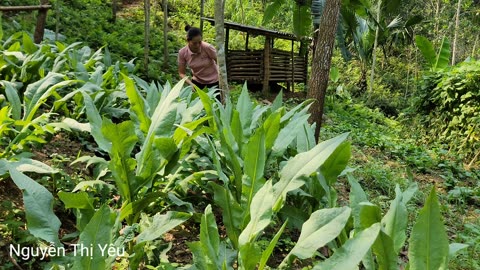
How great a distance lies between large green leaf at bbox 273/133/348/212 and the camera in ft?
6.56

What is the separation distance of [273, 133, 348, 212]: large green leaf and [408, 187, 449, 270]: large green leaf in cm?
54

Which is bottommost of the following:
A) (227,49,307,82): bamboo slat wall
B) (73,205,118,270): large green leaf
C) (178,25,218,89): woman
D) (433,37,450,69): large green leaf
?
(227,49,307,82): bamboo slat wall

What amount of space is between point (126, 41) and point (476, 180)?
10430 mm

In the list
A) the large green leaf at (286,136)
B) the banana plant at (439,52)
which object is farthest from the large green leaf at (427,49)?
A: the large green leaf at (286,136)

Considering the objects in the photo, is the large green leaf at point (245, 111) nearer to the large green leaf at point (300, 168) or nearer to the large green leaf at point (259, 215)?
the large green leaf at point (300, 168)

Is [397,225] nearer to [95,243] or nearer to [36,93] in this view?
[95,243]

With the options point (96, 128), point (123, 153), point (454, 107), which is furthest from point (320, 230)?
point (454, 107)

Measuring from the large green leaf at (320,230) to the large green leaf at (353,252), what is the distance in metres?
0.11

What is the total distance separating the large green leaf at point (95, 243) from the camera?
1.53 meters

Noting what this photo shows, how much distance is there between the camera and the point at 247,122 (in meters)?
3.12

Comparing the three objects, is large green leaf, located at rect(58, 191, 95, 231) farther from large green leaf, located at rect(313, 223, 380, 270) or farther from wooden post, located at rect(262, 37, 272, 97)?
wooden post, located at rect(262, 37, 272, 97)

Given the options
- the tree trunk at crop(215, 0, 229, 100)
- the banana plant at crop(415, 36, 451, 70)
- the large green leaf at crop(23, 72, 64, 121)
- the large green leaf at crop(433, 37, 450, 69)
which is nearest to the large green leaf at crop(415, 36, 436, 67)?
Answer: the banana plant at crop(415, 36, 451, 70)

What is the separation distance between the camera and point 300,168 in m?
2.05

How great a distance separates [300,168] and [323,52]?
388 centimetres
